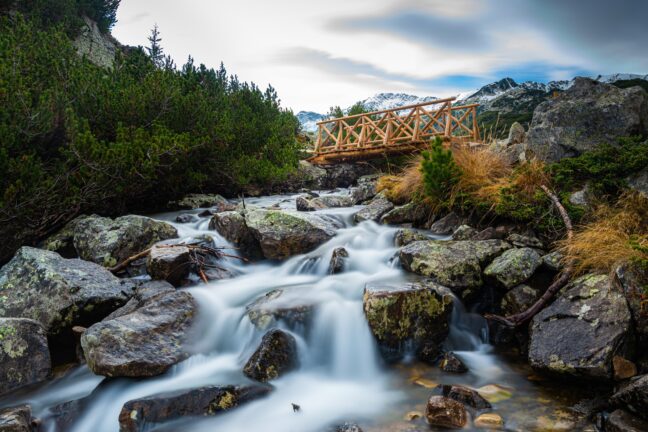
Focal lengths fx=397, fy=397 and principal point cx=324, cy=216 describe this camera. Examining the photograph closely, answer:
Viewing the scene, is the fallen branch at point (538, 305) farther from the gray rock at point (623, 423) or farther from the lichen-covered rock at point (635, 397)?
the gray rock at point (623, 423)

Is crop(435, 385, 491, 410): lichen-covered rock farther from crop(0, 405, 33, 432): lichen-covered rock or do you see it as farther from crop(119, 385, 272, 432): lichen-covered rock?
crop(0, 405, 33, 432): lichen-covered rock

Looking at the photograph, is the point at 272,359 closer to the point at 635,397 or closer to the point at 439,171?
the point at 635,397

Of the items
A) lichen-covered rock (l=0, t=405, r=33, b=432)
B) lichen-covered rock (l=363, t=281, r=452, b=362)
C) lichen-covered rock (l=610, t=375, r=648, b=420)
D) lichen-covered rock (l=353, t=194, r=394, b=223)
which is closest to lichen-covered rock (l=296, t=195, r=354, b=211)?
lichen-covered rock (l=353, t=194, r=394, b=223)

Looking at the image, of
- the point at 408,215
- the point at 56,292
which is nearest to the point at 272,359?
the point at 56,292

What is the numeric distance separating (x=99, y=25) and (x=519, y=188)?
40.9 m

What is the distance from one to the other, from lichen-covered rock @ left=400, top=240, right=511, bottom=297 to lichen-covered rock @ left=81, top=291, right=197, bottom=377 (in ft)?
10.4

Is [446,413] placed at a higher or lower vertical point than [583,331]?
lower

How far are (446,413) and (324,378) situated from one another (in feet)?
5.00

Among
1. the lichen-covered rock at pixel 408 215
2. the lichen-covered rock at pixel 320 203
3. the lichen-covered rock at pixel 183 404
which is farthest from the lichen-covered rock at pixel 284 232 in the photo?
the lichen-covered rock at pixel 183 404

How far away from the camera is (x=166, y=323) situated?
4.57 meters

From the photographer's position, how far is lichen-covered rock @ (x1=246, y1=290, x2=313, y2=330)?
16.2ft

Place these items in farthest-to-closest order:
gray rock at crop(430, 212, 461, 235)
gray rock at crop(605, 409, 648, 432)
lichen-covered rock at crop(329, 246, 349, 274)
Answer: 1. gray rock at crop(430, 212, 461, 235)
2. lichen-covered rock at crop(329, 246, 349, 274)
3. gray rock at crop(605, 409, 648, 432)

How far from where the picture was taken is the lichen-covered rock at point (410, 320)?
14.8ft

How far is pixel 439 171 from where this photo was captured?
688 cm
